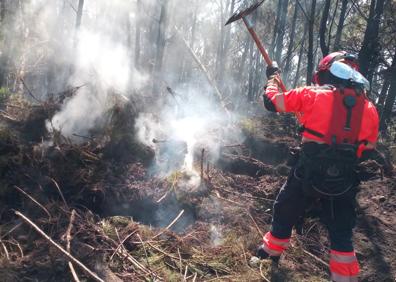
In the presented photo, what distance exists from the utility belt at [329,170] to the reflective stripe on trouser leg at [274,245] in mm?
599

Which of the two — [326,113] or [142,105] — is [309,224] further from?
[142,105]

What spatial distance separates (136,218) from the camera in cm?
512

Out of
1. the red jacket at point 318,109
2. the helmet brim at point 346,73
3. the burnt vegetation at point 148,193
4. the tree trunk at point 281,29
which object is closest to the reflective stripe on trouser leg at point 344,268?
the burnt vegetation at point 148,193

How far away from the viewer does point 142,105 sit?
298 inches

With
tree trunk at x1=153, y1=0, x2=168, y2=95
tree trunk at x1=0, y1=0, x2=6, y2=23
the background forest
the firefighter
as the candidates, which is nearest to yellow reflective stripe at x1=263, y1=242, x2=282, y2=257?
the firefighter

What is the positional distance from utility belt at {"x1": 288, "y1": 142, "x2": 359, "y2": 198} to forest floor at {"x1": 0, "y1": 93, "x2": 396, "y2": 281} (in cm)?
98

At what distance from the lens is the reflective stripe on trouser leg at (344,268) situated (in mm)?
3420

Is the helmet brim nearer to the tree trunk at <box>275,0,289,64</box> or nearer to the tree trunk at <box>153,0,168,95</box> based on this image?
the tree trunk at <box>153,0,168,95</box>

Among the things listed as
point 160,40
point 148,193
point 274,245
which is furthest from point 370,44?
point 160,40

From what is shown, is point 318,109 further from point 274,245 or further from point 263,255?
point 263,255

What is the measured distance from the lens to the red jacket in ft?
11.4

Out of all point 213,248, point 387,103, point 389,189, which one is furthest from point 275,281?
point 387,103

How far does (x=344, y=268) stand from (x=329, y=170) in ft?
2.93

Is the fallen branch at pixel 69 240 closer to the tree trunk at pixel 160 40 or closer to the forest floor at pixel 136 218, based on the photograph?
the forest floor at pixel 136 218
